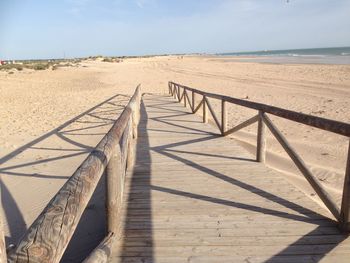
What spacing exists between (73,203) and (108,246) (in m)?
1.06

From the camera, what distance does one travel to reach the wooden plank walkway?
2.72m

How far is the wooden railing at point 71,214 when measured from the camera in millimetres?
1308

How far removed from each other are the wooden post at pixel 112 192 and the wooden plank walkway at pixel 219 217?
18 centimetres

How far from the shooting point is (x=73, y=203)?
1.70 m

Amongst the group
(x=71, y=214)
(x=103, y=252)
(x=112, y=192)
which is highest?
(x=71, y=214)

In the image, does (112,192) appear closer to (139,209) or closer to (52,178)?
(139,209)

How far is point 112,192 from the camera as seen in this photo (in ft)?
9.42

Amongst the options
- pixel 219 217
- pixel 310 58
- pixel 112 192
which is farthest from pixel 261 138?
pixel 310 58

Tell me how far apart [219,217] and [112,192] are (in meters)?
1.11

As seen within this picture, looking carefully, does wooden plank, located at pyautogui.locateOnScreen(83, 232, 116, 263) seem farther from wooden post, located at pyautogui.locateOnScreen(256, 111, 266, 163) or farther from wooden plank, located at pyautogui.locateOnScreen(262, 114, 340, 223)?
wooden post, located at pyautogui.locateOnScreen(256, 111, 266, 163)

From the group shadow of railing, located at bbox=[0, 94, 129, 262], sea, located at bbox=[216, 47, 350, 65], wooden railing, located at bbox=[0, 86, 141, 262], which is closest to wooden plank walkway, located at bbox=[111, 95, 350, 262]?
wooden railing, located at bbox=[0, 86, 141, 262]

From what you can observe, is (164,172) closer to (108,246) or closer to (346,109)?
(108,246)

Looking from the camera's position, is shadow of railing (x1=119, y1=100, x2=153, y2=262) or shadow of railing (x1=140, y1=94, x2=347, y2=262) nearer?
shadow of railing (x1=140, y1=94, x2=347, y2=262)

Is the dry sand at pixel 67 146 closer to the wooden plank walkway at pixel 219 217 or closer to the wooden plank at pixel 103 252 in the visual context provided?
the wooden plank walkway at pixel 219 217
